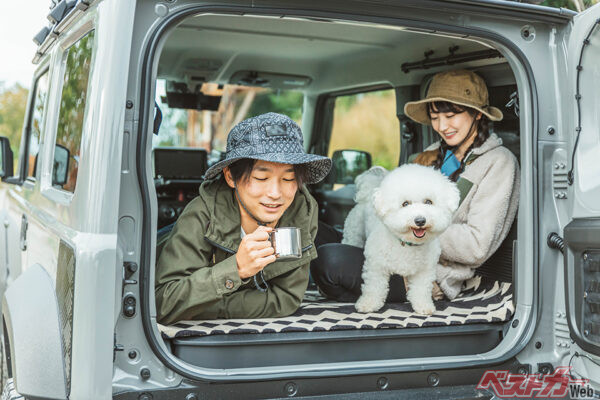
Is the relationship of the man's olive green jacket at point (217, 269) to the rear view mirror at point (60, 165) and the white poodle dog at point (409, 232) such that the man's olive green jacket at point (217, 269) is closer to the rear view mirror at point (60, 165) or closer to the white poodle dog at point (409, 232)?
the white poodle dog at point (409, 232)

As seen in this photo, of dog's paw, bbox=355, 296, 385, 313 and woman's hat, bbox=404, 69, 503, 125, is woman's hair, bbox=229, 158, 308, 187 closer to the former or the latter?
dog's paw, bbox=355, 296, 385, 313

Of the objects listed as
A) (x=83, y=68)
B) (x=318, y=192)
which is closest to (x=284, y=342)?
(x=83, y=68)

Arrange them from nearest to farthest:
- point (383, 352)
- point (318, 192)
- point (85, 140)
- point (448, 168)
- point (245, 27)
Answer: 1. point (85, 140)
2. point (383, 352)
3. point (448, 168)
4. point (245, 27)
5. point (318, 192)

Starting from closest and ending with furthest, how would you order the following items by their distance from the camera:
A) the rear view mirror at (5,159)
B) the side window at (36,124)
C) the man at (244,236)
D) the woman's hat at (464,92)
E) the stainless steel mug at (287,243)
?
the stainless steel mug at (287,243), the man at (244,236), the woman's hat at (464,92), the side window at (36,124), the rear view mirror at (5,159)

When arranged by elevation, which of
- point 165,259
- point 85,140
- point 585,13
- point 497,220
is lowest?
point 165,259

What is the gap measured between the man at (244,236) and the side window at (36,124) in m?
1.29

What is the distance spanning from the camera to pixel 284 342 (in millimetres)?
2438

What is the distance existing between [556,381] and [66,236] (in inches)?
78.3

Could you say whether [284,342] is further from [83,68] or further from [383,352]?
[83,68]

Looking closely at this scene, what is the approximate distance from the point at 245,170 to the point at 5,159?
2.14 m

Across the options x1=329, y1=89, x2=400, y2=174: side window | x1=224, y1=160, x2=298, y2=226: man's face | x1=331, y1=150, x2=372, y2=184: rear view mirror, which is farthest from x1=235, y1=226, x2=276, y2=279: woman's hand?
x1=331, y1=150, x2=372, y2=184: rear view mirror

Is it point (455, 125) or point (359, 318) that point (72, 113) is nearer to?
point (359, 318)

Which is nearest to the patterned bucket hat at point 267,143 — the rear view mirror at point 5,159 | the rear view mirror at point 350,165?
the rear view mirror at point 5,159

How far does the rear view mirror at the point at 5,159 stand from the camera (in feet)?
13.1
